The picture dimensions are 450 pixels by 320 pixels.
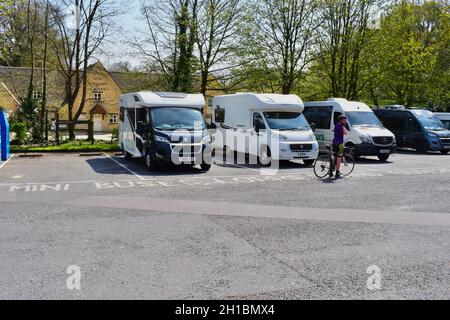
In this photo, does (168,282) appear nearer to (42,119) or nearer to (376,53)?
(42,119)

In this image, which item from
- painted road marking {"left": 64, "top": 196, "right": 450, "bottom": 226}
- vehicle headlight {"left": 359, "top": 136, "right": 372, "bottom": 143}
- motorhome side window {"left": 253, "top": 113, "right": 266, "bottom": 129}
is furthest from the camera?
vehicle headlight {"left": 359, "top": 136, "right": 372, "bottom": 143}

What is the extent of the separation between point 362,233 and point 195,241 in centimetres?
271

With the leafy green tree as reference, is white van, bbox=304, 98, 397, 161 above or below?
below

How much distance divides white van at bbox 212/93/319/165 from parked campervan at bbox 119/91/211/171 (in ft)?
8.73

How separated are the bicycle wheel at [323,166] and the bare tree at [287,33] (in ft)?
48.3

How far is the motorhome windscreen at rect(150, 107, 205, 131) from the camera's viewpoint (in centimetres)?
1443

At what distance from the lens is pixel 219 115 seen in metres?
20.4

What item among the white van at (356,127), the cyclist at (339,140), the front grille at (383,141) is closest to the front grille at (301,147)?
the white van at (356,127)

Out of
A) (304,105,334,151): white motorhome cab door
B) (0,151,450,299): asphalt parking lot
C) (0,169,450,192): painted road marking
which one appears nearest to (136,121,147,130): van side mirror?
(0,151,450,299): asphalt parking lot

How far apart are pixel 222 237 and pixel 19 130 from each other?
1800 cm

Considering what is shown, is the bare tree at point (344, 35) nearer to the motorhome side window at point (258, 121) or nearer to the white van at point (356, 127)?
the white van at point (356, 127)

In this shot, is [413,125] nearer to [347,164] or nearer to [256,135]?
[256,135]

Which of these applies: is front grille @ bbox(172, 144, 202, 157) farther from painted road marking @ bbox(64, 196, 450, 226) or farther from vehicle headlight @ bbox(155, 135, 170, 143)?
painted road marking @ bbox(64, 196, 450, 226)

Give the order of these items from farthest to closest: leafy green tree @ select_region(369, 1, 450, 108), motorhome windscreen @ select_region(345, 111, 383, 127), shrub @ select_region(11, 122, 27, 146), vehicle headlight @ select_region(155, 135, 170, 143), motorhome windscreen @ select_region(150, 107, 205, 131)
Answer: leafy green tree @ select_region(369, 1, 450, 108), shrub @ select_region(11, 122, 27, 146), motorhome windscreen @ select_region(345, 111, 383, 127), motorhome windscreen @ select_region(150, 107, 205, 131), vehicle headlight @ select_region(155, 135, 170, 143)
